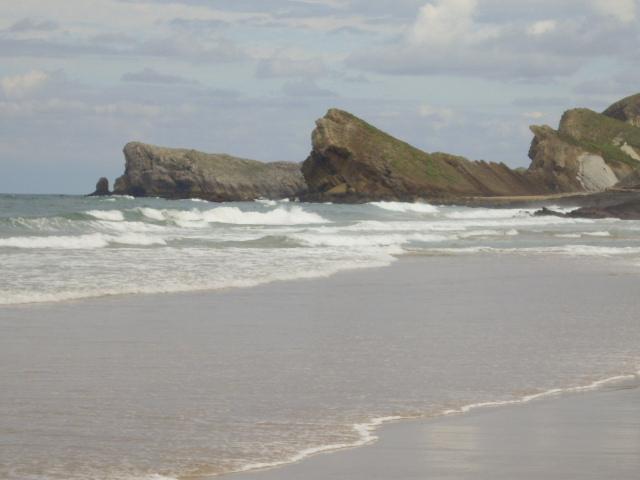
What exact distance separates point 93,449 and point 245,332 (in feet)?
17.4

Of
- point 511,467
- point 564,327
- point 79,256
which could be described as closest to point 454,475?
point 511,467

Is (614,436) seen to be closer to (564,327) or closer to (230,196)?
(564,327)

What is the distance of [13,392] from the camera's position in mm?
7691

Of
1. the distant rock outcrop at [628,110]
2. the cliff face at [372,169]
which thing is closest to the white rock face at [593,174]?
the cliff face at [372,169]

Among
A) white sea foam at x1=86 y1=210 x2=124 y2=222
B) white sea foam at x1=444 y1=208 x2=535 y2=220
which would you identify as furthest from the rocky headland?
white sea foam at x1=86 y1=210 x2=124 y2=222

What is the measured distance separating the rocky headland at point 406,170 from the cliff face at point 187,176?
101 mm

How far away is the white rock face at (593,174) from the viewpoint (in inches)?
3755

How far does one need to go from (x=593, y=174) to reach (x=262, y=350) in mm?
89016

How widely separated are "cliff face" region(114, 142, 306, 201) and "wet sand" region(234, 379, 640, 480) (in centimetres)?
10663

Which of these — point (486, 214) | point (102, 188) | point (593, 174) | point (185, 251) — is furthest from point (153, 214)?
point (102, 188)

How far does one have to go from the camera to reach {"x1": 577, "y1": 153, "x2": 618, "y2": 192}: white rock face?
313 ft

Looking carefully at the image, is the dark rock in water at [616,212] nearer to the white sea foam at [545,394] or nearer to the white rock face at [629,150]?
the white sea foam at [545,394]

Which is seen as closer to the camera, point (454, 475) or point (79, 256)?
point (454, 475)

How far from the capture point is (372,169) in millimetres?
84438
